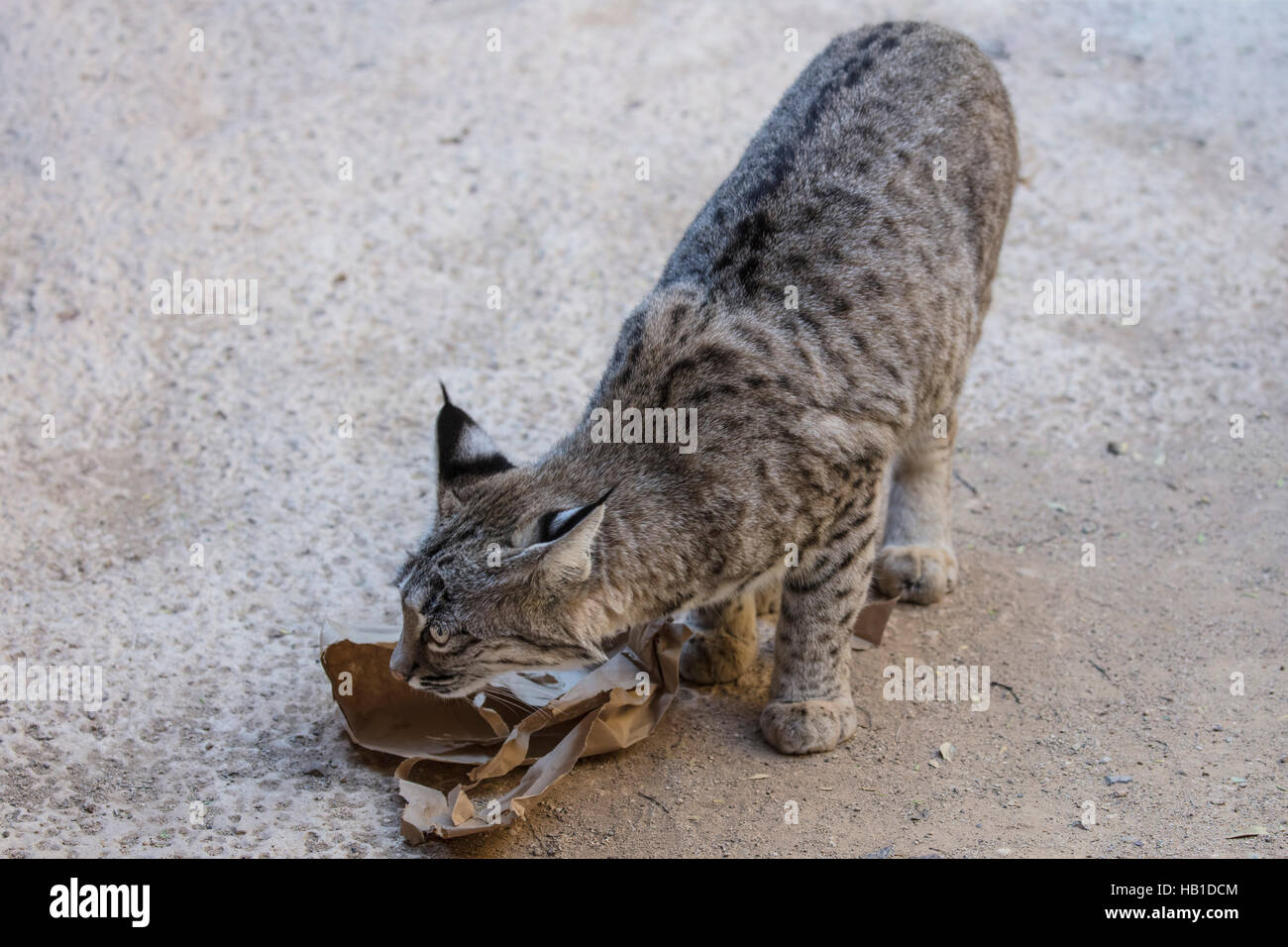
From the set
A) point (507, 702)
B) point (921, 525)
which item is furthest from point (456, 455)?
point (921, 525)

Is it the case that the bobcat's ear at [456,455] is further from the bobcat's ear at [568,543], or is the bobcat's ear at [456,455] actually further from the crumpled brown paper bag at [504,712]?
the crumpled brown paper bag at [504,712]

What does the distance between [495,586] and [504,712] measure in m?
0.92

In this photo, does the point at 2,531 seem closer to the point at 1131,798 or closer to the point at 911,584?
the point at 911,584

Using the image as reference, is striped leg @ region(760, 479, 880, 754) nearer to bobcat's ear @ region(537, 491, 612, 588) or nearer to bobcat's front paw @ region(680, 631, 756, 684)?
bobcat's front paw @ region(680, 631, 756, 684)

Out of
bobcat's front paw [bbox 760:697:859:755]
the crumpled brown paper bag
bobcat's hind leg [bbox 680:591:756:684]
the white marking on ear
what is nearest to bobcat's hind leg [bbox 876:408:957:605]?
bobcat's hind leg [bbox 680:591:756:684]

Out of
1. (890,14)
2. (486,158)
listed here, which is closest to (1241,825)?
(486,158)

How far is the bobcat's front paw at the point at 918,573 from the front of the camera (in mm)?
6355

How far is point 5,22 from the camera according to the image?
32.8 ft

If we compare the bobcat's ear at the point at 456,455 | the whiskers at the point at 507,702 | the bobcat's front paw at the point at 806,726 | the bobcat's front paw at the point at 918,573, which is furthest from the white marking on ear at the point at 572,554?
the bobcat's front paw at the point at 918,573

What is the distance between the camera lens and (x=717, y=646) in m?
5.82

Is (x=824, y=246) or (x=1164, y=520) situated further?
(x=1164, y=520)

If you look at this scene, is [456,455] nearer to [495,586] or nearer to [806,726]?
[495,586]

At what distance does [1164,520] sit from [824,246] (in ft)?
9.29

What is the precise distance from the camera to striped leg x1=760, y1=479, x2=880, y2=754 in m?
5.30
